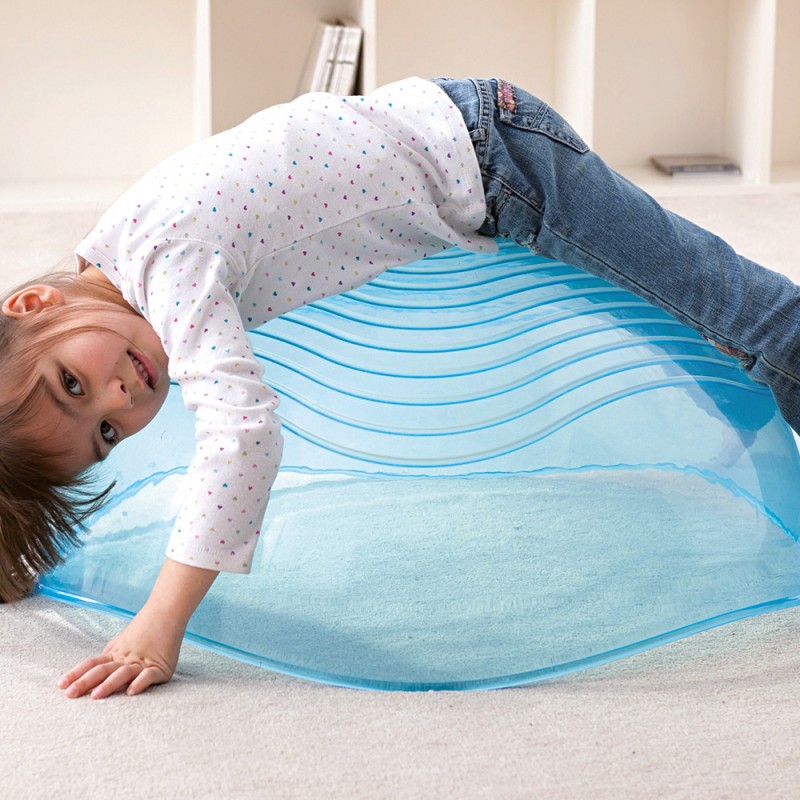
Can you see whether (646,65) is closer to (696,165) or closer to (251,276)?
(696,165)

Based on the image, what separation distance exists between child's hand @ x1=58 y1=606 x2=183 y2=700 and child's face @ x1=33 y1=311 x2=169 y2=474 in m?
0.19

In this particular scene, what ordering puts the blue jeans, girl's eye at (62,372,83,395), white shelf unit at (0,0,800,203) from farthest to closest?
white shelf unit at (0,0,800,203), the blue jeans, girl's eye at (62,372,83,395)

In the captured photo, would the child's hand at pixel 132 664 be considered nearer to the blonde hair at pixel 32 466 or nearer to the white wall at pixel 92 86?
the blonde hair at pixel 32 466

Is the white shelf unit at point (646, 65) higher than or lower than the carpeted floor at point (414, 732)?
higher

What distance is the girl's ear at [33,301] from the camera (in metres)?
1.11

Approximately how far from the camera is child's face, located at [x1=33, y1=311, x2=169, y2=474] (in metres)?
1.05

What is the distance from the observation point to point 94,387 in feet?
3.46

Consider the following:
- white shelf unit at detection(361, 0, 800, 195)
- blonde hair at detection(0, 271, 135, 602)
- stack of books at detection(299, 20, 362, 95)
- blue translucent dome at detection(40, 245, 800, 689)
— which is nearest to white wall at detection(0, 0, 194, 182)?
stack of books at detection(299, 20, 362, 95)

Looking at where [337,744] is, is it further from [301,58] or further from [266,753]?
[301,58]

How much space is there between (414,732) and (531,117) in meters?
0.69

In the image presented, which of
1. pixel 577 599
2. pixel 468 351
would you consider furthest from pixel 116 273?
pixel 577 599

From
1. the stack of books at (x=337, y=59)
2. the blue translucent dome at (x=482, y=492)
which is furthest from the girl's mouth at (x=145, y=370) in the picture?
the stack of books at (x=337, y=59)

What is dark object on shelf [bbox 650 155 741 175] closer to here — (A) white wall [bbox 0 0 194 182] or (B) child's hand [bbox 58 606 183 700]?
(A) white wall [bbox 0 0 194 182]

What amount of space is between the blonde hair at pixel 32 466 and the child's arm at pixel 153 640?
0.18 metres
